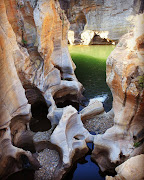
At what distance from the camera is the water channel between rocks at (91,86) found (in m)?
6.14

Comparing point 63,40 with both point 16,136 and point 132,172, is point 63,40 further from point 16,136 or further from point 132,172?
point 132,172

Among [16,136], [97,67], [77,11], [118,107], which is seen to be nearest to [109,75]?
[118,107]

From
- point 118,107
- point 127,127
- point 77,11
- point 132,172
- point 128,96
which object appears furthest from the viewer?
point 77,11

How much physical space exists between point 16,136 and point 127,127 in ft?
15.0

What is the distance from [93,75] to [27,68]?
23.0 ft

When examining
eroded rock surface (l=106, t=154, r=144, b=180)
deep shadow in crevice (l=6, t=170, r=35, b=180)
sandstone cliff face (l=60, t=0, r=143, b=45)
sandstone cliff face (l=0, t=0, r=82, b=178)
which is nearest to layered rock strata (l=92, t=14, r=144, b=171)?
eroded rock surface (l=106, t=154, r=144, b=180)

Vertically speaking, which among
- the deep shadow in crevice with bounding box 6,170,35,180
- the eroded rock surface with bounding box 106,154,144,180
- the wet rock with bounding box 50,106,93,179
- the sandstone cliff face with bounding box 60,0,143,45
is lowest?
the deep shadow in crevice with bounding box 6,170,35,180

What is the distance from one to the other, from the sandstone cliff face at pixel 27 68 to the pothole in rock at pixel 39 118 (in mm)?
450

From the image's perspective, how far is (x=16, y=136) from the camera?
6.75 meters

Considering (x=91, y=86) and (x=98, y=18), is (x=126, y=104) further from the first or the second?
(x=98, y=18)

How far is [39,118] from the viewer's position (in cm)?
920

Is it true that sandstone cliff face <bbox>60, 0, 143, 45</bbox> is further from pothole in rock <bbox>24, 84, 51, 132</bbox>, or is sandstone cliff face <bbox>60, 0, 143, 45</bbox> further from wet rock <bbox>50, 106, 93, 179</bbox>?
wet rock <bbox>50, 106, 93, 179</bbox>

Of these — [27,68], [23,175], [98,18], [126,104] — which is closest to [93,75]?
[27,68]

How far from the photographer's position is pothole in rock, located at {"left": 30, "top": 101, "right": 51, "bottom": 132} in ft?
27.6
